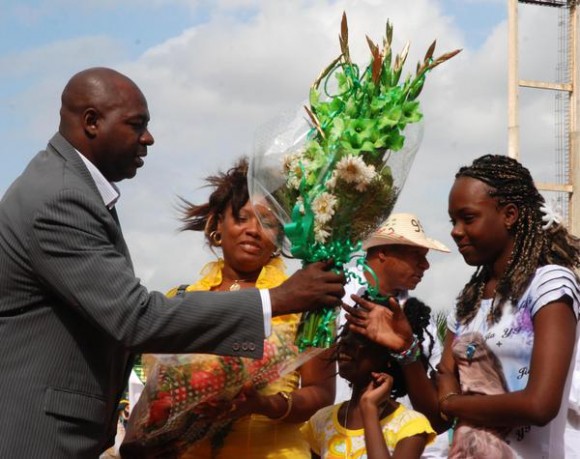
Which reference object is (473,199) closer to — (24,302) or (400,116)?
(400,116)

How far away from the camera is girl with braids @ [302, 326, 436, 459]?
4.58m

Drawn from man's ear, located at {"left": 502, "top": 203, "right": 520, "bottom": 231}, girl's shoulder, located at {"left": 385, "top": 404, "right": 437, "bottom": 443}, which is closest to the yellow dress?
girl's shoulder, located at {"left": 385, "top": 404, "right": 437, "bottom": 443}

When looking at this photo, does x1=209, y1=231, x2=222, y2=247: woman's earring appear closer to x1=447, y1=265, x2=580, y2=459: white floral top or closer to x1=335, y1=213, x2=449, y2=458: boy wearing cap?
x1=335, y1=213, x2=449, y2=458: boy wearing cap

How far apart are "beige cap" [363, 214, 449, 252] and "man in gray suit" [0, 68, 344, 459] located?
280 centimetres

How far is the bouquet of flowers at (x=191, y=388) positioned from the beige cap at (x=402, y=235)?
7.80ft

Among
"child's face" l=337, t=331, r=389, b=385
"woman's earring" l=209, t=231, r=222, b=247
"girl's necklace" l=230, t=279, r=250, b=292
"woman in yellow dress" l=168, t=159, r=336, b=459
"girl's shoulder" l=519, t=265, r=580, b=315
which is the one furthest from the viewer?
"woman's earring" l=209, t=231, r=222, b=247

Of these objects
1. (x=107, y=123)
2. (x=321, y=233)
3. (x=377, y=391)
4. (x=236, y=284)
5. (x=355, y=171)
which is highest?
(x=107, y=123)

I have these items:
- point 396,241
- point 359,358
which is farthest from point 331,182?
point 396,241

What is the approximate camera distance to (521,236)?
432 cm

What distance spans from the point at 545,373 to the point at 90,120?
6.44ft

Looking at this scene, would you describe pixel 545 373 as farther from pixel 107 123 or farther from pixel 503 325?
pixel 107 123

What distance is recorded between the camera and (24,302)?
373cm

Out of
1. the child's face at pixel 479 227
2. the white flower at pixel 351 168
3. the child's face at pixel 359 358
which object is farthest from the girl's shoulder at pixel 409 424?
the white flower at pixel 351 168

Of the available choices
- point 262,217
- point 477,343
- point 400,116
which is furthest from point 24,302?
point 477,343
